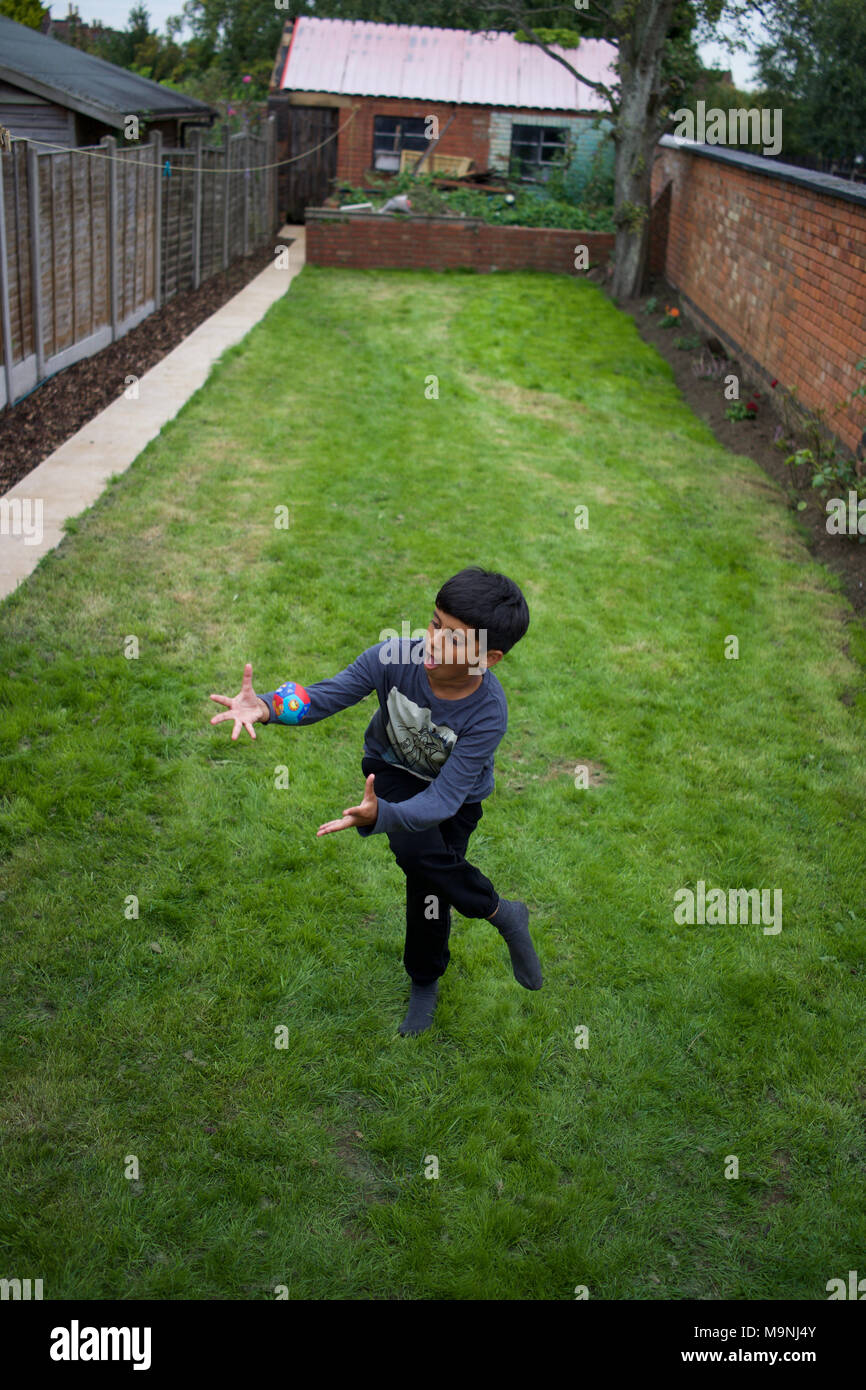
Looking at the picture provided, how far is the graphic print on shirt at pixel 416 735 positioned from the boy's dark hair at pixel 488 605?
0.29 metres

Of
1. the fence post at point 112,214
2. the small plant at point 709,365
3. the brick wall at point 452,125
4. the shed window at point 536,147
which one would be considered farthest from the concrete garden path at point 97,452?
the shed window at point 536,147

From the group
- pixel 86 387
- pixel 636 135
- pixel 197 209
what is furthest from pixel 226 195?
pixel 86 387

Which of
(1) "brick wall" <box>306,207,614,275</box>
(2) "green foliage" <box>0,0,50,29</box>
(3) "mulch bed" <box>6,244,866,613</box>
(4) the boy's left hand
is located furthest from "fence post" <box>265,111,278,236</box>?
(4) the boy's left hand

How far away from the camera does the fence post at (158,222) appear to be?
41.8ft

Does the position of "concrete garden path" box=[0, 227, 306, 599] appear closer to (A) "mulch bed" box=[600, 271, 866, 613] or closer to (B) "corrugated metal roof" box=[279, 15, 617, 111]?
(A) "mulch bed" box=[600, 271, 866, 613]

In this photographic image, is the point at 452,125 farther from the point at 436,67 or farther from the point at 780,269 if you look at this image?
the point at 780,269

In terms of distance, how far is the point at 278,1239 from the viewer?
2.93 metres

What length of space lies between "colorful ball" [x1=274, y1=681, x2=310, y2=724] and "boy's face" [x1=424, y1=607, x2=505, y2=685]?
388 millimetres

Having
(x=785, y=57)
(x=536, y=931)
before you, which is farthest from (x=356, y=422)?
(x=785, y=57)

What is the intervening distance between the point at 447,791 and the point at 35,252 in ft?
26.3

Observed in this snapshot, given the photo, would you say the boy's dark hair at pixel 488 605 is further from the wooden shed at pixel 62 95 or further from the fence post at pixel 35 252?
the wooden shed at pixel 62 95

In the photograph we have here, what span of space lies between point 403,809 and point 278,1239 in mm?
1225

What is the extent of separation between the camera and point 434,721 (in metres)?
3.10
